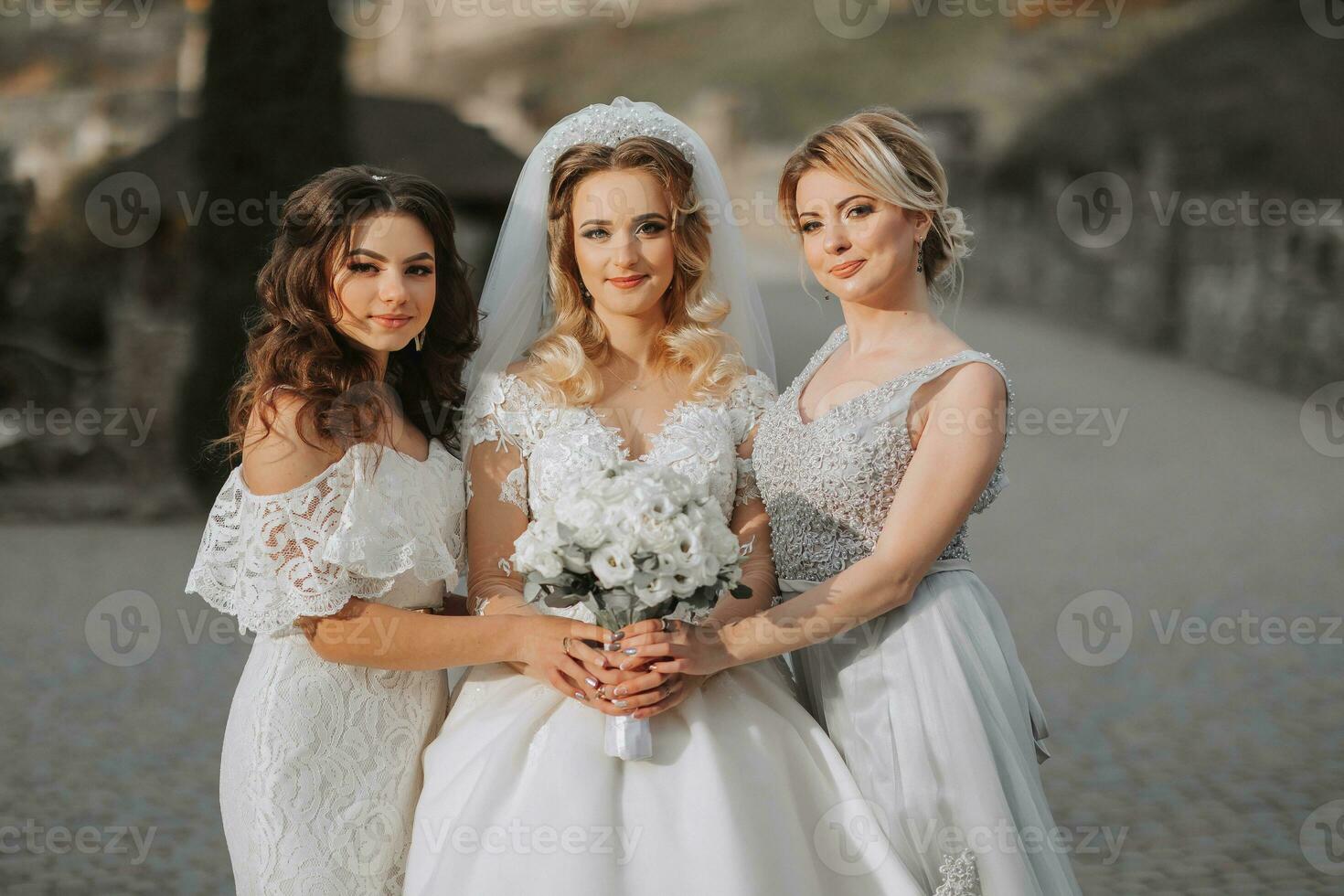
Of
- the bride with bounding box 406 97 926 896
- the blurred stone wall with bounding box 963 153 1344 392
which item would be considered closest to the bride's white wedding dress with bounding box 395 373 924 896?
the bride with bounding box 406 97 926 896

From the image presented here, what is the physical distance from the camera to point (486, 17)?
23344mm

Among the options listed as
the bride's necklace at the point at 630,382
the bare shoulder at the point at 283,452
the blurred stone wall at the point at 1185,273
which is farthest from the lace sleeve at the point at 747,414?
the blurred stone wall at the point at 1185,273

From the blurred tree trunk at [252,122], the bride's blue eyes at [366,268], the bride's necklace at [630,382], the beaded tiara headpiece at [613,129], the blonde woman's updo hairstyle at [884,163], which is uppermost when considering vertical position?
the blurred tree trunk at [252,122]

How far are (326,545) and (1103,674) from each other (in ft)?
24.5

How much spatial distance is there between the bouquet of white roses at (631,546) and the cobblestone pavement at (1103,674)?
3.11 metres

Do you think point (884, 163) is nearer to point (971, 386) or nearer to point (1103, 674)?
point (971, 386)

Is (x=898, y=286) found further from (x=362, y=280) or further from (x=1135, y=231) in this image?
(x=1135, y=231)

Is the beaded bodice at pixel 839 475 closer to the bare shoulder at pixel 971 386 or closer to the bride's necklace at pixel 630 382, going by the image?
the bare shoulder at pixel 971 386

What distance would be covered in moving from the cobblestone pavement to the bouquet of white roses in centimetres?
311

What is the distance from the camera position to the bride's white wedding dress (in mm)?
2996

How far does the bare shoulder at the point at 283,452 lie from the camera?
3.14 metres

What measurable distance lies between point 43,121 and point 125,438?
7.59m

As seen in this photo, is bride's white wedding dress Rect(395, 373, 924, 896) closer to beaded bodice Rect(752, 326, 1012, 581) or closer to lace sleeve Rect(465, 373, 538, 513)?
lace sleeve Rect(465, 373, 538, 513)

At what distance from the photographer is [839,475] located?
3.32 meters
